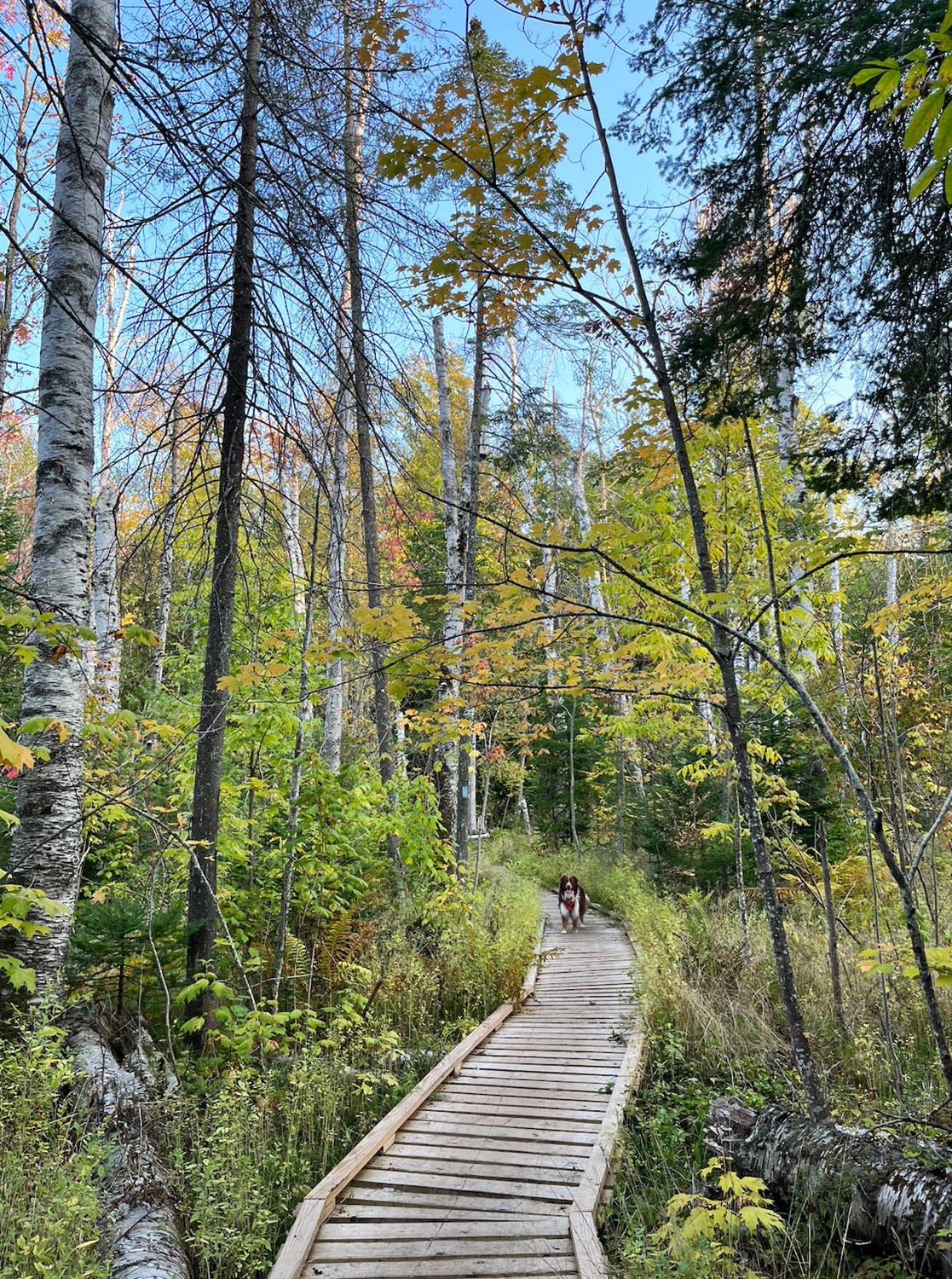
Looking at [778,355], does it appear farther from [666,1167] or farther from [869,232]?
[666,1167]

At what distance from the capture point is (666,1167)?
411cm

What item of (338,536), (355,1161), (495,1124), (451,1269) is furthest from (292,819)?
(451,1269)

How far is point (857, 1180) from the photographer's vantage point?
3.30 metres

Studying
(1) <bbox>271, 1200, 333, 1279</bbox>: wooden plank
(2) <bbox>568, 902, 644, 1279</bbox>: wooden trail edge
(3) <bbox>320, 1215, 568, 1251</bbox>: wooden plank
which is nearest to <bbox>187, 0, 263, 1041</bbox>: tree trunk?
(1) <bbox>271, 1200, 333, 1279</bbox>: wooden plank

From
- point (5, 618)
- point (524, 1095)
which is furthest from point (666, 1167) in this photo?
point (5, 618)

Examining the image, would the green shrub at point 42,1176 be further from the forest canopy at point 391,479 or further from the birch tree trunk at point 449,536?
the birch tree trunk at point 449,536

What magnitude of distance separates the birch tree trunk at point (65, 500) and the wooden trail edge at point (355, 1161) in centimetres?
173

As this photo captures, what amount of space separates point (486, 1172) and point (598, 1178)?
695mm

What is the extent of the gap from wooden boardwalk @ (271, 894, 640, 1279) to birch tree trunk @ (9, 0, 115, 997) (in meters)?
2.04

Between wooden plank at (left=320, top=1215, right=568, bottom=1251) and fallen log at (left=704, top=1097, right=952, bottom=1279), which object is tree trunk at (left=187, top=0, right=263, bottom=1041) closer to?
wooden plank at (left=320, top=1215, right=568, bottom=1251)

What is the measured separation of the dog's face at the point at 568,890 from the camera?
12359mm

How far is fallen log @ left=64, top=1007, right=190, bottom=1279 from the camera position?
3.05 meters

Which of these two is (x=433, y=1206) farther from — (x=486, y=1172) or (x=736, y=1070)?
(x=736, y=1070)

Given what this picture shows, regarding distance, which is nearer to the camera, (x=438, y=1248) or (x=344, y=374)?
(x=344, y=374)
